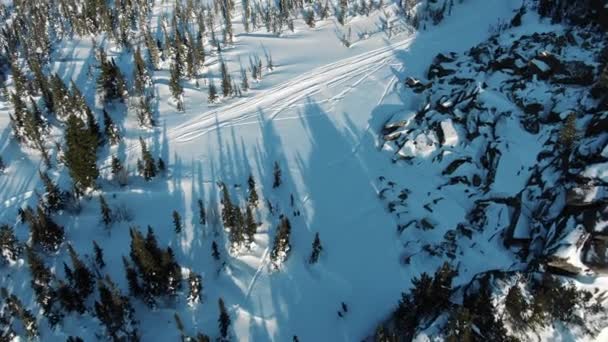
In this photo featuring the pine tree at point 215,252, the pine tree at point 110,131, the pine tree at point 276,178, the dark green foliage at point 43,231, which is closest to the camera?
the dark green foliage at point 43,231

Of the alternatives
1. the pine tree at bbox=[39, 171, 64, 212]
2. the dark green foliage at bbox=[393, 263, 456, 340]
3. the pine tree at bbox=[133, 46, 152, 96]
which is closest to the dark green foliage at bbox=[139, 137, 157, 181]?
the pine tree at bbox=[39, 171, 64, 212]

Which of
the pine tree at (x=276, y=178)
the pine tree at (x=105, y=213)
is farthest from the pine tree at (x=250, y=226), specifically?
the pine tree at (x=105, y=213)

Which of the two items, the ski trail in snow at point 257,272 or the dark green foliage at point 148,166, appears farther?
the dark green foliage at point 148,166

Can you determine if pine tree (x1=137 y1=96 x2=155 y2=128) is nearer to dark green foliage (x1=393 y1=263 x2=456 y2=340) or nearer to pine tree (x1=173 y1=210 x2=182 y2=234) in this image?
pine tree (x1=173 y1=210 x2=182 y2=234)

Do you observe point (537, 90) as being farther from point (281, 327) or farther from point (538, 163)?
point (281, 327)

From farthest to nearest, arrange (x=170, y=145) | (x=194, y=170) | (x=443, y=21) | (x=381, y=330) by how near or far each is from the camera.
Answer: (x=443, y=21) → (x=170, y=145) → (x=194, y=170) → (x=381, y=330)

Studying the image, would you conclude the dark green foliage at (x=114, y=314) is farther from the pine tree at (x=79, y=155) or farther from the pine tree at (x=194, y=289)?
the pine tree at (x=79, y=155)

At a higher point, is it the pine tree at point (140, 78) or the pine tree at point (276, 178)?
the pine tree at point (140, 78)

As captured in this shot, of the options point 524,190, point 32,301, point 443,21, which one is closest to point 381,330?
point 524,190
